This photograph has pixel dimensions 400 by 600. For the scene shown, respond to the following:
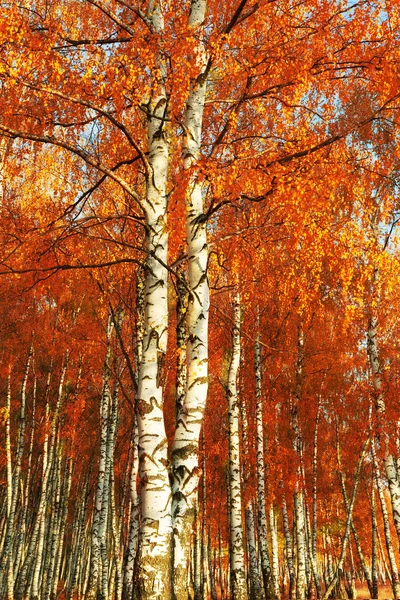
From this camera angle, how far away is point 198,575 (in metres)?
18.0

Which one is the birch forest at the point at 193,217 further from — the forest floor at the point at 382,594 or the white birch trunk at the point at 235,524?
the forest floor at the point at 382,594

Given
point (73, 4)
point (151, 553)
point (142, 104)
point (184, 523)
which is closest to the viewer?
point (151, 553)

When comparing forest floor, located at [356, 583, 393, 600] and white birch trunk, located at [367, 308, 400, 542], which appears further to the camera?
forest floor, located at [356, 583, 393, 600]

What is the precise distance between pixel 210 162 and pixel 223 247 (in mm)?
4410

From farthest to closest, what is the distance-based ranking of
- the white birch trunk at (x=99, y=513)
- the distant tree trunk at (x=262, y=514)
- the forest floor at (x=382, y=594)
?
the forest floor at (x=382, y=594)
the distant tree trunk at (x=262, y=514)
the white birch trunk at (x=99, y=513)

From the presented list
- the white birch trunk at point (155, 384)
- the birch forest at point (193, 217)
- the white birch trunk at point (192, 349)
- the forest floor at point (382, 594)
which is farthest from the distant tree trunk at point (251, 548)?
the white birch trunk at point (155, 384)

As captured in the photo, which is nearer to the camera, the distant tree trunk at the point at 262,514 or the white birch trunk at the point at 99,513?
the white birch trunk at the point at 99,513

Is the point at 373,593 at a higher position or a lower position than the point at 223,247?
lower

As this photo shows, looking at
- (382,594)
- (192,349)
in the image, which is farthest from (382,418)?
(382,594)

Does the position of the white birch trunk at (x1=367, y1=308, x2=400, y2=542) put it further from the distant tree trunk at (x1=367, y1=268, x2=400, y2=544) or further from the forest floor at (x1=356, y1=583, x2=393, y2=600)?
the forest floor at (x1=356, y1=583, x2=393, y2=600)

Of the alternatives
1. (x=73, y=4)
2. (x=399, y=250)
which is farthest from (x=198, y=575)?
(x=73, y=4)

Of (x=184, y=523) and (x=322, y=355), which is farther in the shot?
(x=322, y=355)

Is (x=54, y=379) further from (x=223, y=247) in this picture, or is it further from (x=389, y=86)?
(x=389, y=86)

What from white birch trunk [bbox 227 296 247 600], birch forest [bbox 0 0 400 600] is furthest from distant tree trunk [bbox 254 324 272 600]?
white birch trunk [bbox 227 296 247 600]
